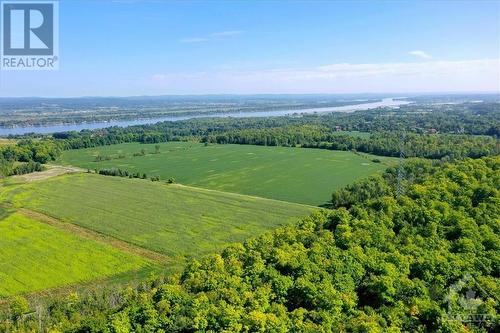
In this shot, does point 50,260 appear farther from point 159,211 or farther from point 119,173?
point 119,173

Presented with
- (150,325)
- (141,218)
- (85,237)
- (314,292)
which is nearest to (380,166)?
(141,218)

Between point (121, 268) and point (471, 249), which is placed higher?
point (471, 249)


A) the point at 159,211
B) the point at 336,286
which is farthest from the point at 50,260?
the point at 336,286

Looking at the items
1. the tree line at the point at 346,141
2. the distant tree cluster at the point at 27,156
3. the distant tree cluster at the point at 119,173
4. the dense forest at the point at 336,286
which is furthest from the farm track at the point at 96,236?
the tree line at the point at 346,141

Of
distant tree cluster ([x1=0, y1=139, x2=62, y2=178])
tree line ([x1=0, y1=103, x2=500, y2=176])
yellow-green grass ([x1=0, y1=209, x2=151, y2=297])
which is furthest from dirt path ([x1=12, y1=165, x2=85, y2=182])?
yellow-green grass ([x1=0, y1=209, x2=151, y2=297])

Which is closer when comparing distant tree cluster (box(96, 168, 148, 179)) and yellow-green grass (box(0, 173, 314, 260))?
yellow-green grass (box(0, 173, 314, 260))

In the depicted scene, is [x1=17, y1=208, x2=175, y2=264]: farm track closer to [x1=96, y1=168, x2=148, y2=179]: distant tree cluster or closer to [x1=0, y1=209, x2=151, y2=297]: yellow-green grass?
[x1=0, y1=209, x2=151, y2=297]: yellow-green grass

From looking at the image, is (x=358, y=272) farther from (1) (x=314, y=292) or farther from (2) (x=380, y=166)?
(2) (x=380, y=166)
